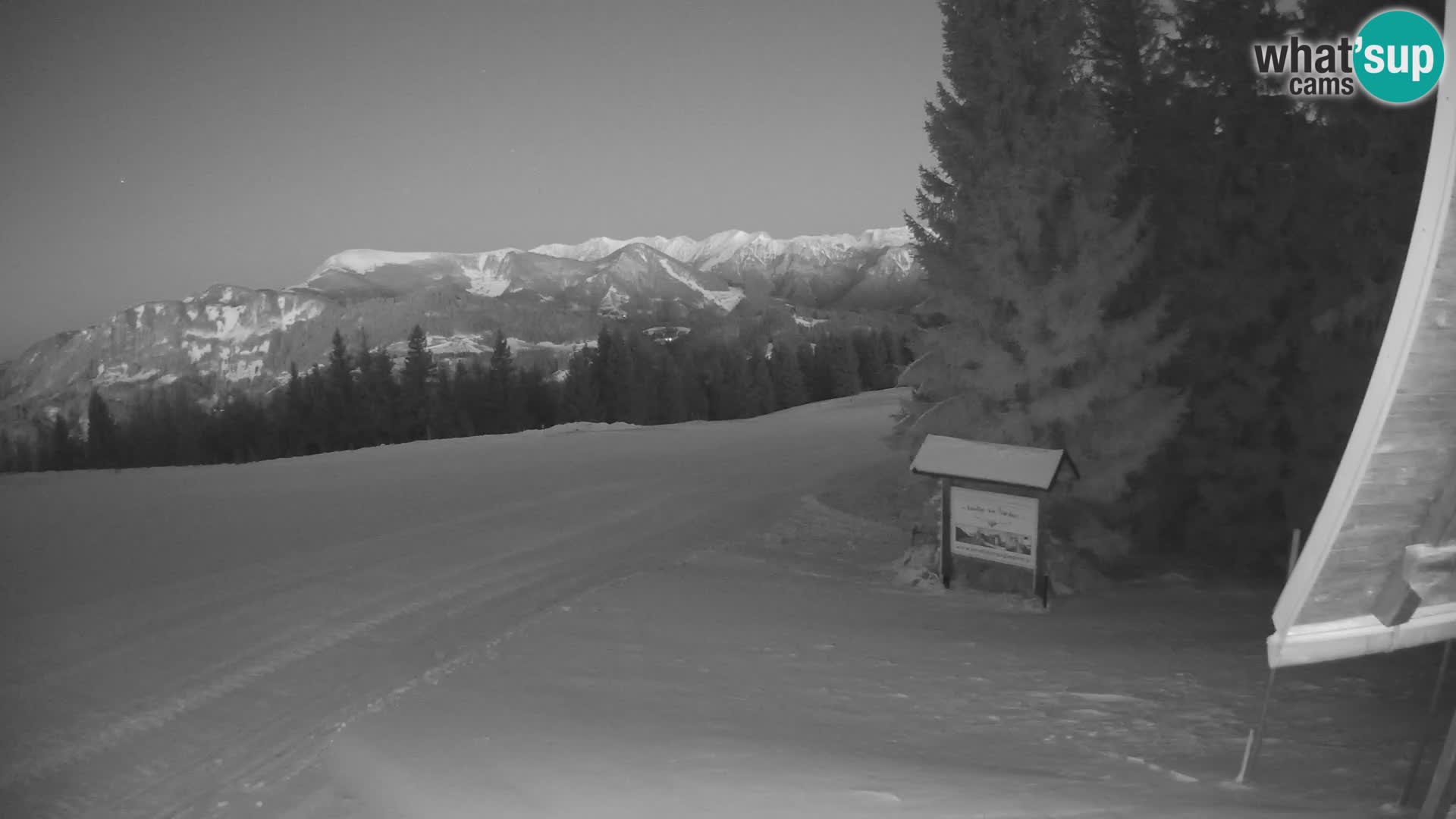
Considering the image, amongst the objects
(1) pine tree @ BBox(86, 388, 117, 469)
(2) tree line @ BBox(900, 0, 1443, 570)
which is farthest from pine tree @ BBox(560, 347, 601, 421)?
(2) tree line @ BBox(900, 0, 1443, 570)

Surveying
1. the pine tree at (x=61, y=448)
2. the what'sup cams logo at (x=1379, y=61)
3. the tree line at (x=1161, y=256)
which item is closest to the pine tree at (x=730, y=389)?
the pine tree at (x=61, y=448)

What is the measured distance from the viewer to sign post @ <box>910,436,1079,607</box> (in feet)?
38.1

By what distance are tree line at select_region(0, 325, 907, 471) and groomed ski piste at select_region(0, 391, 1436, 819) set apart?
122ft

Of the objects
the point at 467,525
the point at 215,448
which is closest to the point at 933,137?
the point at 467,525

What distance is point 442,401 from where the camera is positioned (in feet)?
181

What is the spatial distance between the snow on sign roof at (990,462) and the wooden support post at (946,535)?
0.38 meters

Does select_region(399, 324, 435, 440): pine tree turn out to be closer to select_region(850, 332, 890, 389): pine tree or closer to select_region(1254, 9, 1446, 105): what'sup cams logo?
select_region(850, 332, 890, 389): pine tree

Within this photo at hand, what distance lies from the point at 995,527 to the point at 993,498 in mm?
422

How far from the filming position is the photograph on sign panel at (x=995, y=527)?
1190 centimetres

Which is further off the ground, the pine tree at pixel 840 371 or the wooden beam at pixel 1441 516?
the wooden beam at pixel 1441 516

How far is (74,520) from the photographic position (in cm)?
1411

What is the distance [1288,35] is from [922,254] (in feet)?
20.7

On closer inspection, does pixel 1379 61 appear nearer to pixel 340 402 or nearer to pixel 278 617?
pixel 278 617

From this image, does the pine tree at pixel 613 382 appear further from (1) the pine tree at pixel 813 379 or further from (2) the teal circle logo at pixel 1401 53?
(2) the teal circle logo at pixel 1401 53
